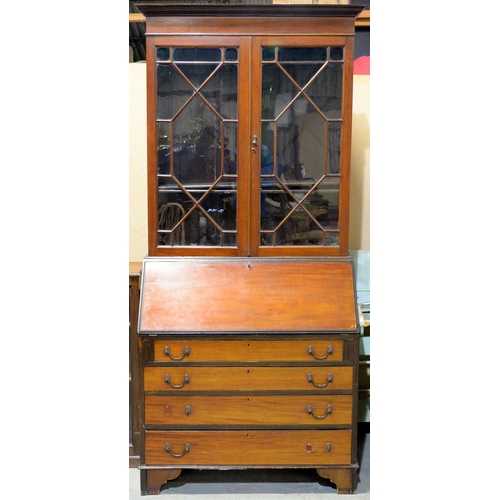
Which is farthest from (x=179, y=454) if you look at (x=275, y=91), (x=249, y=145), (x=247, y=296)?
(x=275, y=91)

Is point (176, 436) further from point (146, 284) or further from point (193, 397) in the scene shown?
point (146, 284)

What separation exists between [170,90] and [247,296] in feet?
3.14

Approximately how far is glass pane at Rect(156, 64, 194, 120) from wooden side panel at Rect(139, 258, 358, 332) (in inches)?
26.7

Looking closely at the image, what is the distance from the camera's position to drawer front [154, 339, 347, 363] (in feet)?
7.39

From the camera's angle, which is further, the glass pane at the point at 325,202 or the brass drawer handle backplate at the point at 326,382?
the glass pane at the point at 325,202

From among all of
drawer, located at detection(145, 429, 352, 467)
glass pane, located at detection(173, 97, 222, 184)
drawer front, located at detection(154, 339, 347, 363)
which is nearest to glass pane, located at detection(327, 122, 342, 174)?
glass pane, located at detection(173, 97, 222, 184)

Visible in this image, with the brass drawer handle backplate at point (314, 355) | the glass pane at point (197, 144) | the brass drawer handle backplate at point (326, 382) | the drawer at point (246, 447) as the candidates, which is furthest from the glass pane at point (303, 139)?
the drawer at point (246, 447)

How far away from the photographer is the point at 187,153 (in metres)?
2.36

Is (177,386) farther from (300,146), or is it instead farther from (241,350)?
(300,146)

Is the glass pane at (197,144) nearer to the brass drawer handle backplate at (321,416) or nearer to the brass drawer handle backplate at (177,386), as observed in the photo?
the brass drawer handle backplate at (177,386)

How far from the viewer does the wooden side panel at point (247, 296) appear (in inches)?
89.0

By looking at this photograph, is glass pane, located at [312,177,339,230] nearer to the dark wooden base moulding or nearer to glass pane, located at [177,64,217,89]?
glass pane, located at [177,64,217,89]

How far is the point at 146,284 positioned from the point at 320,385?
871 mm

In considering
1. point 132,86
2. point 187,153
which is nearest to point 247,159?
point 187,153
